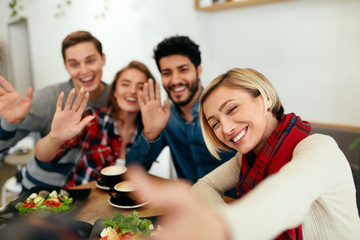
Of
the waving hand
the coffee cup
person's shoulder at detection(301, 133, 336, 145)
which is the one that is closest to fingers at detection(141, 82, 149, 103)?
the waving hand

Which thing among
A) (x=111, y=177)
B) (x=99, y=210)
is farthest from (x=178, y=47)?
(x=99, y=210)

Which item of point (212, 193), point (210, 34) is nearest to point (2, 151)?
point (212, 193)

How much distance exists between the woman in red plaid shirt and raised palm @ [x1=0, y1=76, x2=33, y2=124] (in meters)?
0.12

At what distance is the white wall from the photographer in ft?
4.23

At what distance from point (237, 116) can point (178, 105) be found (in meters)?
0.62

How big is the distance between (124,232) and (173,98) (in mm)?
638

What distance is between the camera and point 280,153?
636 mm

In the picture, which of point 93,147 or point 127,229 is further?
point 93,147

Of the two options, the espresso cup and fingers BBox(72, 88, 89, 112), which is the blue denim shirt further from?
fingers BBox(72, 88, 89, 112)

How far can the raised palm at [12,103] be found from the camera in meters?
1.07

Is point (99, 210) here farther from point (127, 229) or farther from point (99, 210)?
point (127, 229)

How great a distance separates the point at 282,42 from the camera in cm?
138

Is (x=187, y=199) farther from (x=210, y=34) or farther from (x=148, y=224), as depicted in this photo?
(x=210, y=34)

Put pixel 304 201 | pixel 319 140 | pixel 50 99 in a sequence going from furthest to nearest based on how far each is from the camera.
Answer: pixel 50 99 < pixel 319 140 < pixel 304 201
